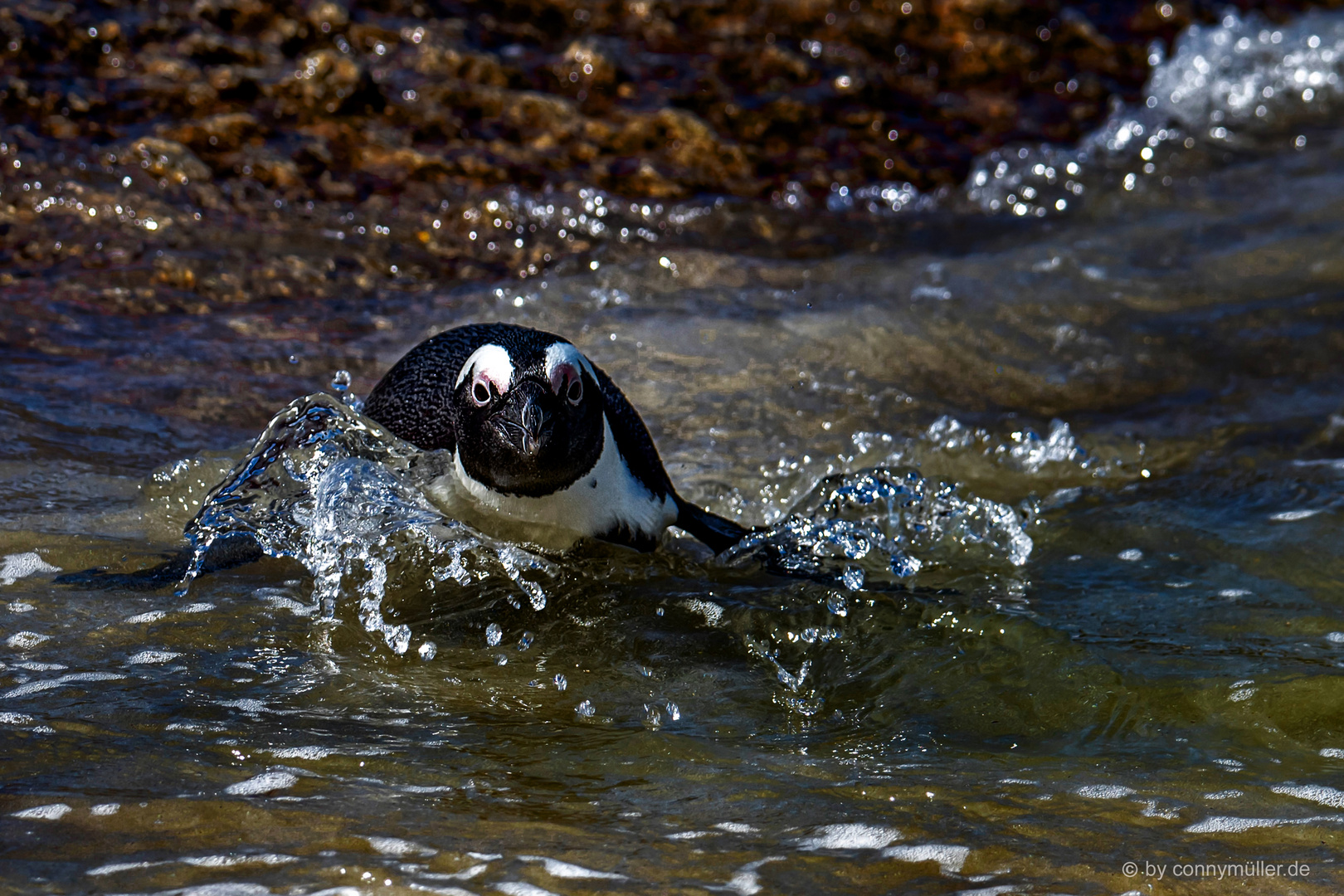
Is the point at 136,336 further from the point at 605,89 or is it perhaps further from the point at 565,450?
the point at 605,89

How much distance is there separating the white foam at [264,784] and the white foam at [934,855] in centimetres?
130

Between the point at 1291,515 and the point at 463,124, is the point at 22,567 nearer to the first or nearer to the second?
the point at 1291,515

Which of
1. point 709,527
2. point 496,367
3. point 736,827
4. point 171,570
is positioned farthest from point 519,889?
point 709,527

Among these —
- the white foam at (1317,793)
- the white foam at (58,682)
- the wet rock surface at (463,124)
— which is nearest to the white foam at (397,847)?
the white foam at (58,682)

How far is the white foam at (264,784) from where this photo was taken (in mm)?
2979

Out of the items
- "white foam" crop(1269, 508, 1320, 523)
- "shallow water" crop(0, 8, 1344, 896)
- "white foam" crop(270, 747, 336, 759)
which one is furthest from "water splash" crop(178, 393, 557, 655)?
"white foam" crop(1269, 508, 1320, 523)

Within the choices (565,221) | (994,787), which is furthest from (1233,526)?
(565,221)

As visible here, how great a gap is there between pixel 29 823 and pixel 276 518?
1.77m

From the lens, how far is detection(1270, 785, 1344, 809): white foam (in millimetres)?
3242

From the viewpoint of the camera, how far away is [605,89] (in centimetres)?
972

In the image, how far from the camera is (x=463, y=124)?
9.11 m

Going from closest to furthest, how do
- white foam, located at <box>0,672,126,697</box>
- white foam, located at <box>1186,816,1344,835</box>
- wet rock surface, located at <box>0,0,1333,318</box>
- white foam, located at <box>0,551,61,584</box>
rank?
white foam, located at <box>1186,816,1344,835</box>
white foam, located at <box>0,672,126,697</box>
white foam, located at <box>0,551,61,584</box>
wet rock surface, located at <box>0,0,1333,318</box>

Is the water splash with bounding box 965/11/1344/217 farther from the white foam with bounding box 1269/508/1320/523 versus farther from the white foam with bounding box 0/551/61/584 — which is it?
the white foam with bounding box 0/551/61/584

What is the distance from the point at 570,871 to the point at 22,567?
91.9 inches
